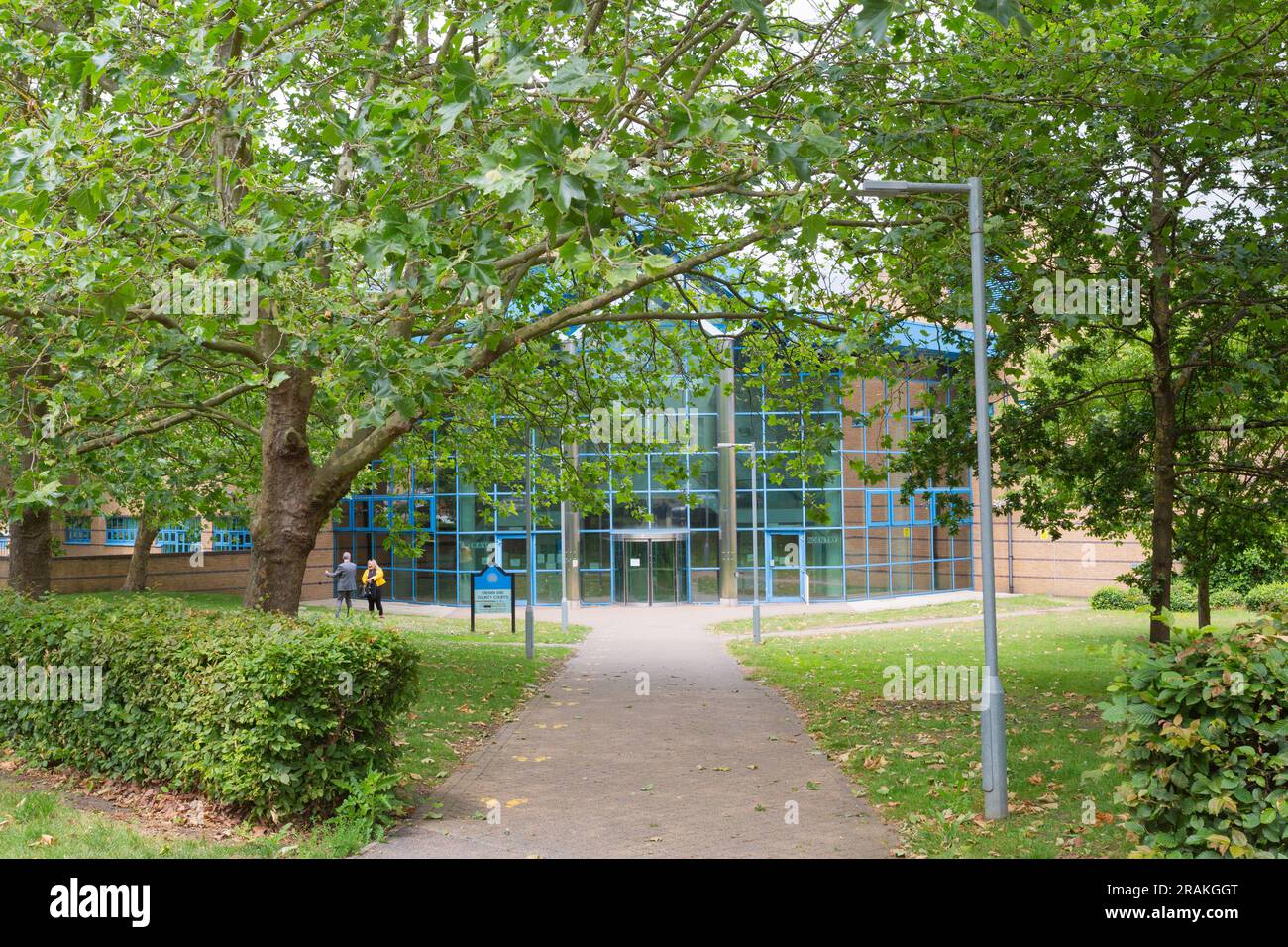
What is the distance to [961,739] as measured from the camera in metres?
10.0

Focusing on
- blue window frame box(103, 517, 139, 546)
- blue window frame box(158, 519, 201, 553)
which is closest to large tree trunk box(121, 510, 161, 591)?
blue window frame box(158, 519, 201, 553)

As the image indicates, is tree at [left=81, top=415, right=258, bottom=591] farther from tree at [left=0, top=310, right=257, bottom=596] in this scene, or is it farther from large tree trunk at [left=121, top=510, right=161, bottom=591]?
large tree trunk at [left=121, top=510, right=161, bottom=591]

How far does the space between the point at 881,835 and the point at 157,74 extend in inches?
282

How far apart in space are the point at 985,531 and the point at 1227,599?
2315 cm

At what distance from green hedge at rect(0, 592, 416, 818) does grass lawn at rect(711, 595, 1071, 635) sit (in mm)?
17492

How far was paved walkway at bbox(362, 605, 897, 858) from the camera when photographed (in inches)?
267

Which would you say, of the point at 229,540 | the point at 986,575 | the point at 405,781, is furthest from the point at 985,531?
the point at 229,540

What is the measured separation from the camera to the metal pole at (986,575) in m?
7.21

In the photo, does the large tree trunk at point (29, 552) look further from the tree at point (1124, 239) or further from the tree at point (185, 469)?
the tree at point (1124, 239)

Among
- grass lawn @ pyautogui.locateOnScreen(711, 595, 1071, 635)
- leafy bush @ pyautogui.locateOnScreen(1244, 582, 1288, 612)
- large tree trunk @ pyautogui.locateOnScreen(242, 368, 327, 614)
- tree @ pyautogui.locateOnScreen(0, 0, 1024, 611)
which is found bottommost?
grass lawn @ pyautogui.locateOnScreen(711, 595, 1071, 635)

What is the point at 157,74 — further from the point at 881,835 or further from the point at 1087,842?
the point at 1087,842

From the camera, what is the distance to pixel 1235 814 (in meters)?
4.73

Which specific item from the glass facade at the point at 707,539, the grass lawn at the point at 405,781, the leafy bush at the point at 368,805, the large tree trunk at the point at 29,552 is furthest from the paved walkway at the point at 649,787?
the glass facade at the point at 707,539
